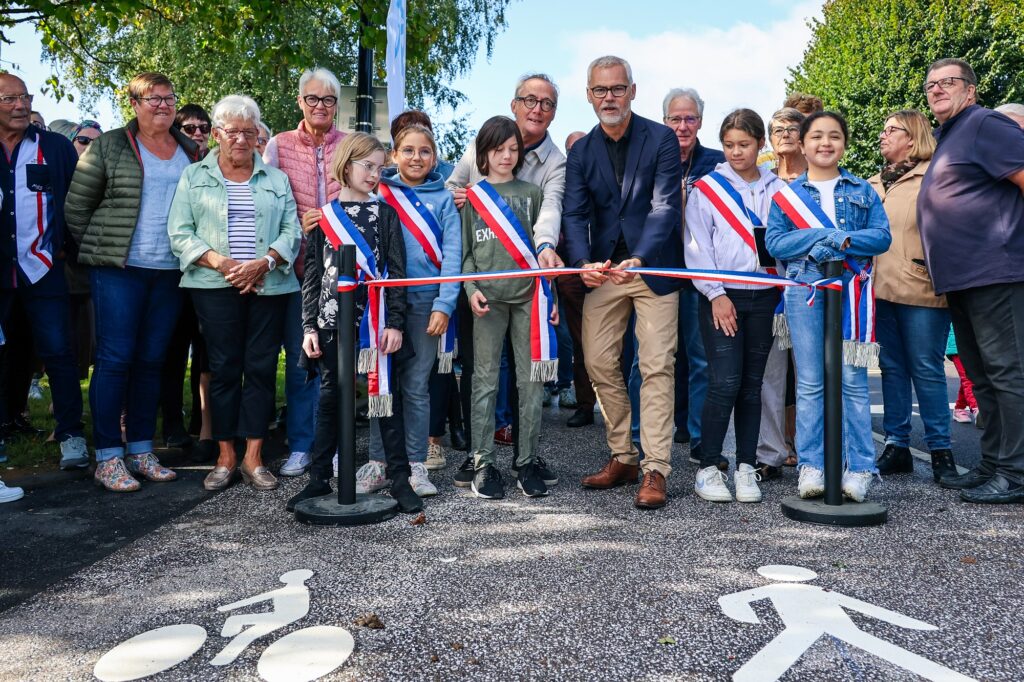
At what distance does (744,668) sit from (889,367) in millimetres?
3611

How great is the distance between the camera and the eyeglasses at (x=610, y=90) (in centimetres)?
518

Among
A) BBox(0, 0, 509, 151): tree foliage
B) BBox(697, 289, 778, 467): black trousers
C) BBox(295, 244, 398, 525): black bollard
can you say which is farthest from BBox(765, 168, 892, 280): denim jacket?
BBox(0, 0, 509, 151): tree foliage

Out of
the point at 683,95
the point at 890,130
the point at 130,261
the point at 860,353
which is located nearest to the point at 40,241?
the point at 130,261

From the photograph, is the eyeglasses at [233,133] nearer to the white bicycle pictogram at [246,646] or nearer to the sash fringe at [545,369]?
the sash fringe at [545,369]

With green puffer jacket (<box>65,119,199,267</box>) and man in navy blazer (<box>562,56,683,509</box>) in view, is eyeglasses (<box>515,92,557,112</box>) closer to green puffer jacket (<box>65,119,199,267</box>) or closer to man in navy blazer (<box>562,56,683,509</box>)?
man in navy blazer (<box>562,56,683,509</box>)

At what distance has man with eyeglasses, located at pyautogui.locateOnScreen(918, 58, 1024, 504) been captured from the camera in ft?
16.6

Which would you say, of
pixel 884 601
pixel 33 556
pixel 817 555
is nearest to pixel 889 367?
pixel 817 555

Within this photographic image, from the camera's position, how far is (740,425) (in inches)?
206

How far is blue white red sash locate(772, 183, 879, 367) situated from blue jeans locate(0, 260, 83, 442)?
→ 4.34 m

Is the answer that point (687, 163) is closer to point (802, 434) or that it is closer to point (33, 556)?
point (802, 434)

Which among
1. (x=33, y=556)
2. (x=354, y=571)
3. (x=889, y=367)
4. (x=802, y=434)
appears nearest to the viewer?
(x=354, y=571)

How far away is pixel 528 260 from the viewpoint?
5.23m

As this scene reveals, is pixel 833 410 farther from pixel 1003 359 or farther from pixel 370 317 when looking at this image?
pixel 370 317

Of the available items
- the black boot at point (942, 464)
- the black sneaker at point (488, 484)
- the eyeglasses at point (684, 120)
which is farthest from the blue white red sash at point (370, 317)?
the black boot at point (942, 464)
